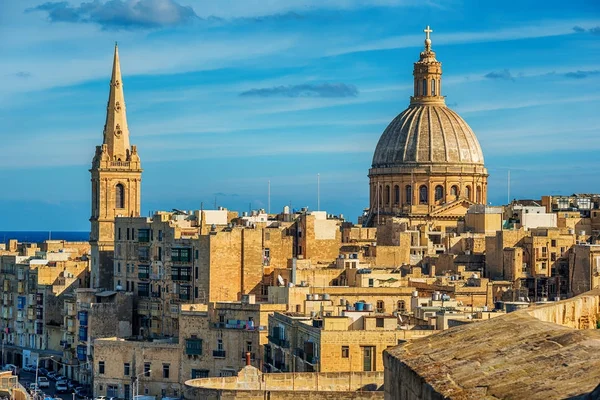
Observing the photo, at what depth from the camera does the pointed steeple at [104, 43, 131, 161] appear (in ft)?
244

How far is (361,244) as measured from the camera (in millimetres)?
75188

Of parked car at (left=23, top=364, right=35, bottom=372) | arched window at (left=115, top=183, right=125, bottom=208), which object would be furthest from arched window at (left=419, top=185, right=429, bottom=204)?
parked car at (left=23, top=364, right=35, bottom=372)

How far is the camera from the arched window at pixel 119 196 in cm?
7394

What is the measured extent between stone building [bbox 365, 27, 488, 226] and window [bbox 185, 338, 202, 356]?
36.4m

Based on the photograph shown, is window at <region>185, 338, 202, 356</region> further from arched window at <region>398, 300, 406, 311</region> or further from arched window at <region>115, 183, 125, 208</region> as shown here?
arched window at <region>115, 183, 125, 208</region>

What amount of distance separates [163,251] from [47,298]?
11.7 meters

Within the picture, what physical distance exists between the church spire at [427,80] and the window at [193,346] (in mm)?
42039

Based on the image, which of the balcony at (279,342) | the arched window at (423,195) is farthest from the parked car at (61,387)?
the arched window at (423,195)

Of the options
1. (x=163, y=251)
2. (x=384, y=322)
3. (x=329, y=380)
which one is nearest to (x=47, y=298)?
(x=163, y=251)

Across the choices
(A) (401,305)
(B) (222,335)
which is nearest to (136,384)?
(B) (222,335)

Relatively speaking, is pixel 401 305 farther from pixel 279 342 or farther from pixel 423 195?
pixel 423 195

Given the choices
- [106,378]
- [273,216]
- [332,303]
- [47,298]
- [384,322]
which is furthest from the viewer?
[273,216]

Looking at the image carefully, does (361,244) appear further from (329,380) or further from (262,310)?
(329,380)

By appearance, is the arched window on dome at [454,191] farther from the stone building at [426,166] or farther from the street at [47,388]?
the street at [47,388]
